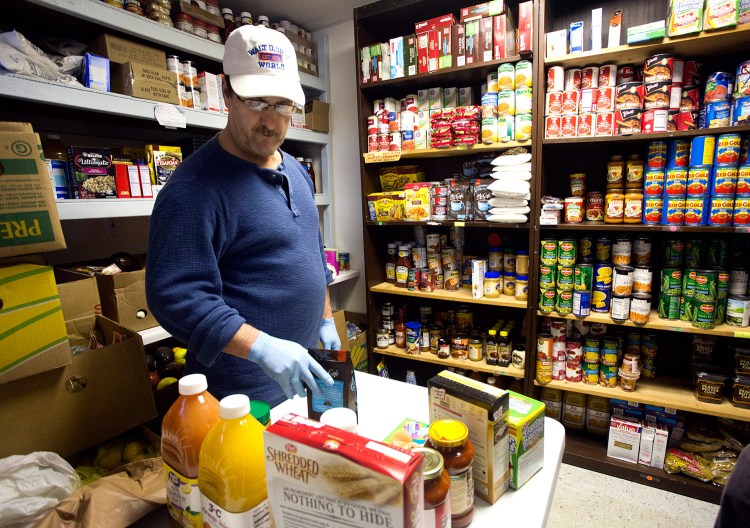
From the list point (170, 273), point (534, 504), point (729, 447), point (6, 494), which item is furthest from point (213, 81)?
point (729, 447)

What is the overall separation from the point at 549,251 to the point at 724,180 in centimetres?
79

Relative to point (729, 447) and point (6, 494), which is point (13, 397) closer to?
point (6, 494)

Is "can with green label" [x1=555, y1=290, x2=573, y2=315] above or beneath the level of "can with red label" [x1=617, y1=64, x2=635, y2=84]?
beneath

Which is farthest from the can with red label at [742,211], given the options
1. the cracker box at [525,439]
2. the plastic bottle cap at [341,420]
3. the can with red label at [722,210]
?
the plastic bottle cap at [341,420]

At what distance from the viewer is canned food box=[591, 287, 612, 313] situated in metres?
2.16

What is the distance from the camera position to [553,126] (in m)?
2.12

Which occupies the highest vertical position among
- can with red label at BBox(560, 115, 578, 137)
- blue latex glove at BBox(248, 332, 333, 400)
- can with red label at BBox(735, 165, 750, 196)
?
can with red label at BBox(560, 115, 578, 137)

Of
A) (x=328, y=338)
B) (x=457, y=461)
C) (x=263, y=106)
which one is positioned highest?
(x=263, y=106)

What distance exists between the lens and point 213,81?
2.27 meters

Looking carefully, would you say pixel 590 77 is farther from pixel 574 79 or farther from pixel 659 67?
pixel 659 67

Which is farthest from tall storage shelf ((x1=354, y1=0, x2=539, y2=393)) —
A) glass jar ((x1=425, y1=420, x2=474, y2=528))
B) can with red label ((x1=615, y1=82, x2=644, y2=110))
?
glass jar ((x1=425, y1=420, x2=474, y2=528))

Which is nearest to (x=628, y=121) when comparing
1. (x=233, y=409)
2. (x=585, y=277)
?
(x=585, y=277)

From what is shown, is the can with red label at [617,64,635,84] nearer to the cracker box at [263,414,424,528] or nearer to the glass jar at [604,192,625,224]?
the glass jar at [604,192,625,224]

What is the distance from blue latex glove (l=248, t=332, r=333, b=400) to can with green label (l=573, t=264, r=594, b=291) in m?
1.69
